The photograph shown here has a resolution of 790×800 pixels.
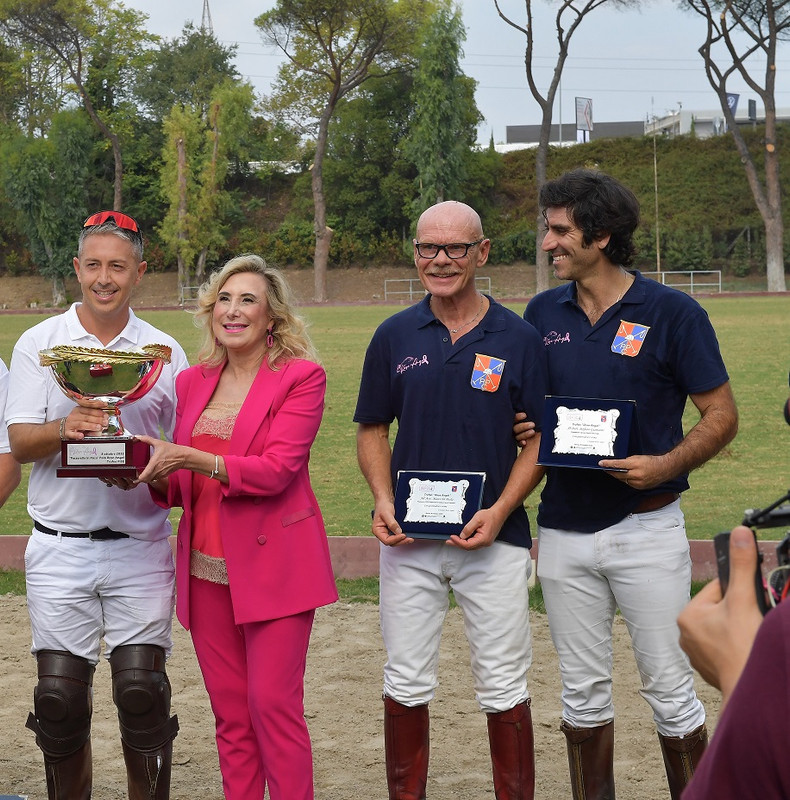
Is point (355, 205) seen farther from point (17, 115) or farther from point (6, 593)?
point (6, 593)

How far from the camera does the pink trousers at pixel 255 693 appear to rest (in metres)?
3.50

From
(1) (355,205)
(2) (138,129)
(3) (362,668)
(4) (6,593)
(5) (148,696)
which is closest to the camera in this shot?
(5) (148,696)

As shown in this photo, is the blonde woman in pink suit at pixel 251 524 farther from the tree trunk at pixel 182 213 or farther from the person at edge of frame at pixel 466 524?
the tree trunk at pixel 182 213

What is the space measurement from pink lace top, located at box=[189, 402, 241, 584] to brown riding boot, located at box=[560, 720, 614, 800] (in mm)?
1252

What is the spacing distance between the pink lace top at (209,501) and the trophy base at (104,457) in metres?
0.22

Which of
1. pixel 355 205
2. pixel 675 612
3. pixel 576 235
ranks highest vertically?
pixel 355 205

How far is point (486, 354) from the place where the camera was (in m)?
3.78

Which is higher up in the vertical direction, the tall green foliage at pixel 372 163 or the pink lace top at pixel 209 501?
the tall green foliage at pixel 372 163

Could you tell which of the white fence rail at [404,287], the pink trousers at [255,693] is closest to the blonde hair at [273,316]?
the pink trousers at [255,693]

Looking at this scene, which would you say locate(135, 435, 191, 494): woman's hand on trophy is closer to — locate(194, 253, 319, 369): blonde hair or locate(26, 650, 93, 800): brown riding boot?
locate(194, 253, 319, 369): blonde hair

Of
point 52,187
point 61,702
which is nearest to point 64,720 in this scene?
point 61,702

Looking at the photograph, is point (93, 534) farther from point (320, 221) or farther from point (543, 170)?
point (320, 221)

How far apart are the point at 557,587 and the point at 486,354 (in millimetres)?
784

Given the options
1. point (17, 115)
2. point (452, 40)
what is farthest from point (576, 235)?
point (17, 115)
